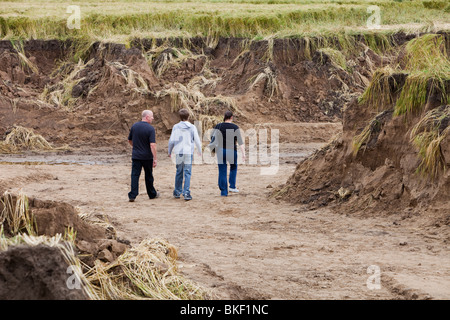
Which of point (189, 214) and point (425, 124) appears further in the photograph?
point (189, 214)

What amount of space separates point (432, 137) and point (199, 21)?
19.9m

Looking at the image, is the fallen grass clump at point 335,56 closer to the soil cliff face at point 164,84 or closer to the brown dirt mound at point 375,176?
the soil cliff face at point 164,84

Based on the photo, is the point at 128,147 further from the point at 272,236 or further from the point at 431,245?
the point at 431,245

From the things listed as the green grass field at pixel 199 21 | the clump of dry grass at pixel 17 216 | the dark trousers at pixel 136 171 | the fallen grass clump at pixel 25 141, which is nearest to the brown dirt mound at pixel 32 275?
the clump of dry grass at pixel 17 216

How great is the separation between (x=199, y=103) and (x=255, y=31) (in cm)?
639

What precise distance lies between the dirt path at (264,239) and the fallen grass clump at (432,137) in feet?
2.80

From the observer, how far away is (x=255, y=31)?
27344 mm

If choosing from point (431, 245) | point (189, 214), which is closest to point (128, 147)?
point (189, 214)

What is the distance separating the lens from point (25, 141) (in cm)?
2064

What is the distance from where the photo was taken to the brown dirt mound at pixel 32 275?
4629mm

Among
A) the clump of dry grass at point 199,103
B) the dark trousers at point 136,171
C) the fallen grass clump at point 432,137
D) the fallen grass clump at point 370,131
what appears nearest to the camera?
the fallen grass clump at point 432,137

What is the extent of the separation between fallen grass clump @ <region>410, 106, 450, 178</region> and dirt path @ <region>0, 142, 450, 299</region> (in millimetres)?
854
